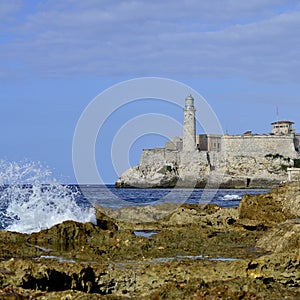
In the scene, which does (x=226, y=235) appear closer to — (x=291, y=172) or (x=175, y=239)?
(x=175, y=239)

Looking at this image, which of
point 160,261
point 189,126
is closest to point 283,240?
point 160,261

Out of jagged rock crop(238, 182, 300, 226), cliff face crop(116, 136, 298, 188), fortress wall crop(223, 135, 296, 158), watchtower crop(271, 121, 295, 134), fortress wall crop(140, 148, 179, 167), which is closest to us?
jagged rock crop(238, 182, 300, 226)

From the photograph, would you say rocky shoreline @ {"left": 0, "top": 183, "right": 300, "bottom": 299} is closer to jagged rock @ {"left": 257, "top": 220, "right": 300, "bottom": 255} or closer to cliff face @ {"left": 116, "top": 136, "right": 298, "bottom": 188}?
jagged rock @ {"left": 257, "top": 220, "right": 300, "bottom": 255}

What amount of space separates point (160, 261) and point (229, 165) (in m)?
69.6

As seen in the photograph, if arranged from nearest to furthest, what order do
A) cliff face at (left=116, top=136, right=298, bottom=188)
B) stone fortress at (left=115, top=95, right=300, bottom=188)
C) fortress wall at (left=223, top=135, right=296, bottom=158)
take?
1. cliff face at (left=116, top=136, right=298, bottom=188)
2. stone fortress at (left=115, top=95, right=300, bottom=188)
3. fortress wall at (left=223, top=135, right=296, bottom=158)

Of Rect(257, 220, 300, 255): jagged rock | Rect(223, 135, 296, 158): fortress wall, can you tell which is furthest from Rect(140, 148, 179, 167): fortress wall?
Rect(257, 220, 300, 255): jagged rock

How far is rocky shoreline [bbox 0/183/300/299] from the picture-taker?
5.26 m

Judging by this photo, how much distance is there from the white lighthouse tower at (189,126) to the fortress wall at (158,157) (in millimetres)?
1870

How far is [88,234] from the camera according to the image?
1030 cm

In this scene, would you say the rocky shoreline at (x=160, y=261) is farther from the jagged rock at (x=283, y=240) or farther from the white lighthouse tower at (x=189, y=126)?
the white lighthouse tower at (x=189, y=126)

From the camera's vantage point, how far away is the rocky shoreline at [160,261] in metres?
5.26

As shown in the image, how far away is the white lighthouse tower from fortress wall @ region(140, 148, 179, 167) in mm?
1870

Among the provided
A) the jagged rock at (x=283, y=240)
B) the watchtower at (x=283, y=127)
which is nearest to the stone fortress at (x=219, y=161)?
the watchtower at (x=283, y=127)

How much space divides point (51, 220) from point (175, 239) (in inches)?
196
